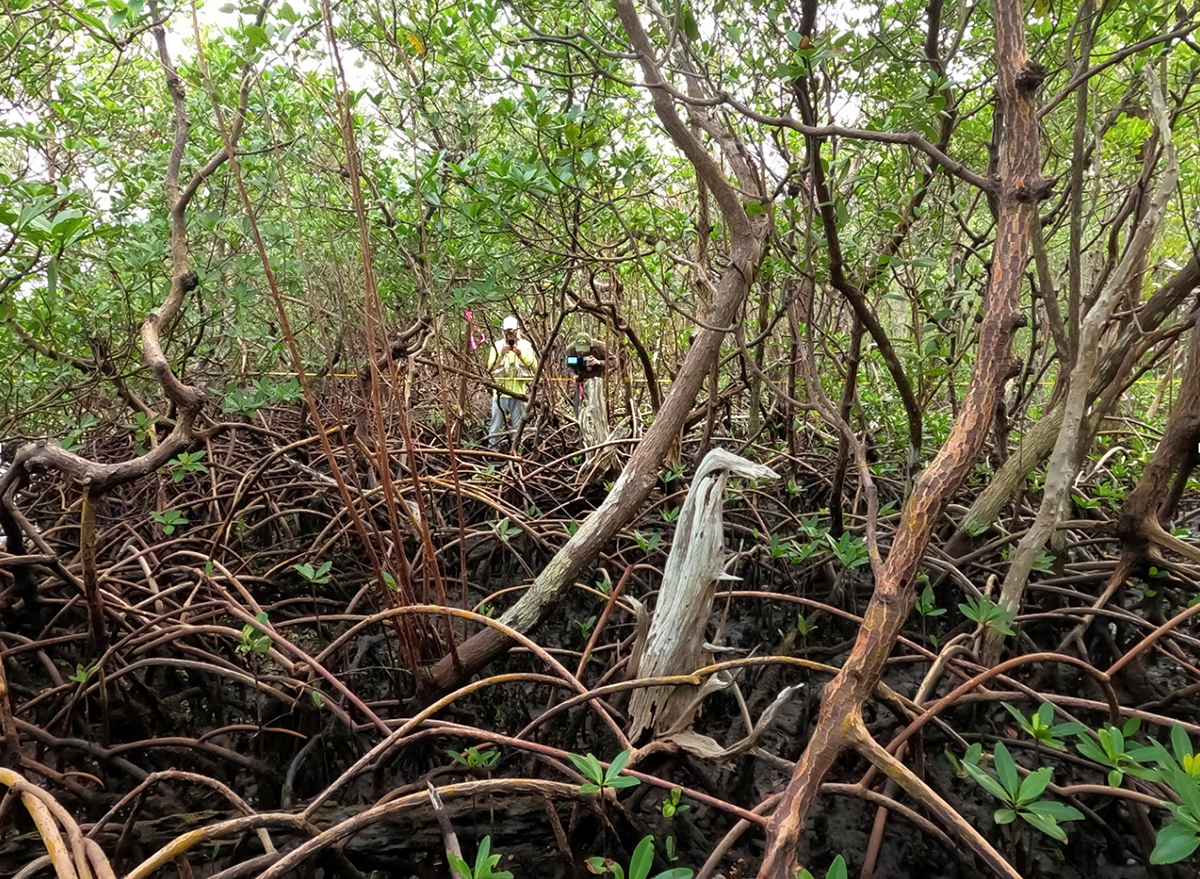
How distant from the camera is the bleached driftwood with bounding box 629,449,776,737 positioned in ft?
5.22

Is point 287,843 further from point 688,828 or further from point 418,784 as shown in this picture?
point 688,828

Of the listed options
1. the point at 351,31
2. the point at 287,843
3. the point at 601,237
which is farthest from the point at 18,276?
the point at 601,237

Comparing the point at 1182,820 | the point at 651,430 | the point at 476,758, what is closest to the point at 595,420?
the point at 651,430

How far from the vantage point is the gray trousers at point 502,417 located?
4656 mm

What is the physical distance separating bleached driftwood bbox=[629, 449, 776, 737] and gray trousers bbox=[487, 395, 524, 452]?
2.98m

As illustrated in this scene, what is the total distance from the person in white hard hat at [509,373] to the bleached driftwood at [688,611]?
298 centimetres

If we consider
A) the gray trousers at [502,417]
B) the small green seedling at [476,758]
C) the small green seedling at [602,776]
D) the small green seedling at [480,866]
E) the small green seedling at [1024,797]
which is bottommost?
the small green seedling at [476,758]

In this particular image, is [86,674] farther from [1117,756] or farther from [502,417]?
[502,417]

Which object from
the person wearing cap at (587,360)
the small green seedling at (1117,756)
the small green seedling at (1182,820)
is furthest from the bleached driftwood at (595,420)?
the small green seedling at (1182,820)

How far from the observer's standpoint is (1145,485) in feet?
6.64

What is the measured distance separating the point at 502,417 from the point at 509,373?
370 mm

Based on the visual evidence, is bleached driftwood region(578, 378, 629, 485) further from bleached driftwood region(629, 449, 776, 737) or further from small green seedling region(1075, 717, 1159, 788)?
small green seedling region(1075, 717, 1159, 788)

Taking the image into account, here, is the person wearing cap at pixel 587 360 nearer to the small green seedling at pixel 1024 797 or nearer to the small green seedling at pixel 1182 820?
the small green seedling at pixel 1024 797

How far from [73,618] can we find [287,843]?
1392 mm
